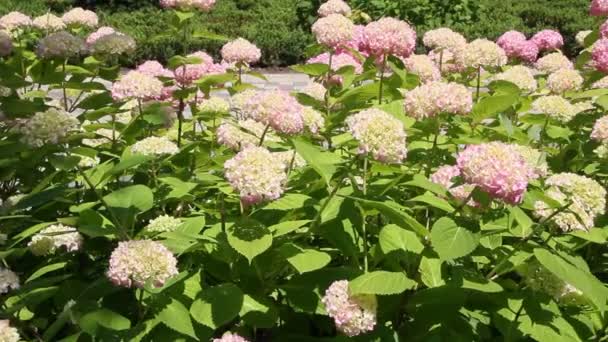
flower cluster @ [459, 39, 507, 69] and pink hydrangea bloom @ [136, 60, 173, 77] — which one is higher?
flower cluster @ [459, 39, 507, 69]

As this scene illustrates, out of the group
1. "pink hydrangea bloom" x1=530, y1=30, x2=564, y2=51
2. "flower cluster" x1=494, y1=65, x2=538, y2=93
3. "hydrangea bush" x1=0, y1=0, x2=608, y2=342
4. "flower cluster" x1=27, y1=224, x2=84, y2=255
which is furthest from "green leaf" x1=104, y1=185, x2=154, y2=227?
"pink hydrangea bloom" x1=530, y1=30, x2=564, y2=51

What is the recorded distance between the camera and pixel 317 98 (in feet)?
9.50

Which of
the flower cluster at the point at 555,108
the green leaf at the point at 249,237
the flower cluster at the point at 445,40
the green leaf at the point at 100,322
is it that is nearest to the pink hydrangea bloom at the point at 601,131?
the flower cluster at the point at 555,108

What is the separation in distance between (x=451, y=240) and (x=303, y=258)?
0.33 m

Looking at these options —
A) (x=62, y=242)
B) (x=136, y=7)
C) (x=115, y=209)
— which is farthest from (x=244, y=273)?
(x=136, y=7)

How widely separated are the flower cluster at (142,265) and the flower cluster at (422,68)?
58.1 inches

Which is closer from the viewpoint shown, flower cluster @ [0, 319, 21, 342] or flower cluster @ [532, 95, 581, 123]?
flower cluster @ [0, 319, 21, 342]

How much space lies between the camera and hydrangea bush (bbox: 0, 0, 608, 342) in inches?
72.4

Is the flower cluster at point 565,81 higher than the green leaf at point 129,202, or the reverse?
the green leaf at point 129,202

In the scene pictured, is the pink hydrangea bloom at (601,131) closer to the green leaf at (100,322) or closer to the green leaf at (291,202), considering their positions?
the green leaf at (291,202)

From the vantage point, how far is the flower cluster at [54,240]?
2.16 meters

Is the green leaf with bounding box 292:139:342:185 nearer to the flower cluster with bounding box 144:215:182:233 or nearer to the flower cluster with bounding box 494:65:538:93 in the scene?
the flower cluster with bounding box 144:215:182:233

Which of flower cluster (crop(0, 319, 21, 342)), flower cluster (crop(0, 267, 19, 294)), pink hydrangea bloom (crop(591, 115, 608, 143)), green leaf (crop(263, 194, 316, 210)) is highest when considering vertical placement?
green leaf (crop(263, 194, 316, 210))

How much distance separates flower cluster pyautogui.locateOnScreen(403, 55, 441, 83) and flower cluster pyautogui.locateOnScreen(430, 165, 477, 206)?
93cm
